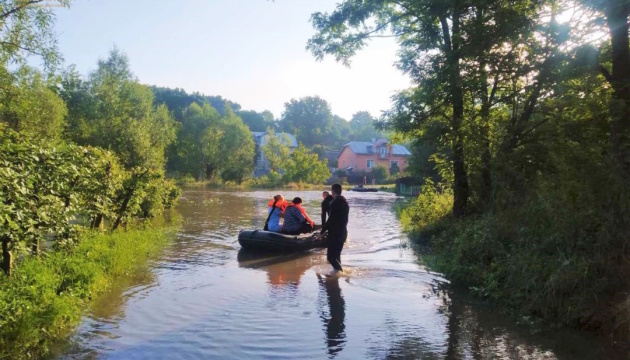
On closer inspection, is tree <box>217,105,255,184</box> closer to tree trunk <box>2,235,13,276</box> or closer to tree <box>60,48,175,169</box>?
tree <box>60,48,175,169</box>

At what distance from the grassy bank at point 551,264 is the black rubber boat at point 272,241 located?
3940 mm

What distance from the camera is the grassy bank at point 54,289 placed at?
5254mm

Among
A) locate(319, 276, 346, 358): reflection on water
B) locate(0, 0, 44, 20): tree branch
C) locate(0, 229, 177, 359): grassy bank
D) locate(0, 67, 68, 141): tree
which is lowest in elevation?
locate(319, 276, 346, 358): reflection on water

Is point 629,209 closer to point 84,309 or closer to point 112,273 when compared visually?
point 84,309

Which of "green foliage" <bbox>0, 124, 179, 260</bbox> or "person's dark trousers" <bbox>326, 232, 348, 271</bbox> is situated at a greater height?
"green foliage" <bbox>0, 124, 179, 260</bbox>

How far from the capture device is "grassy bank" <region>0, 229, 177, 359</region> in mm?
5254

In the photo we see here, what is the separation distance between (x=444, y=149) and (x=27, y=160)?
37.6 feet

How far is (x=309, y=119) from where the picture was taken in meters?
114

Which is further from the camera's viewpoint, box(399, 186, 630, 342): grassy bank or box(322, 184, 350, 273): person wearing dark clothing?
box(322, 184, 350, 273): person wearing dark clothing

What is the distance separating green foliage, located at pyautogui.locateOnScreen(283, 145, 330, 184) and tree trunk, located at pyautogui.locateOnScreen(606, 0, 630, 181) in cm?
5003

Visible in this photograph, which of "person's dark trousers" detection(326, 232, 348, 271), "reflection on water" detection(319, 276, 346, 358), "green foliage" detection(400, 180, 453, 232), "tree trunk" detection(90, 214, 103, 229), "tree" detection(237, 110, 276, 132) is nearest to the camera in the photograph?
"reflection on water" detection(319, 276, 346, 358)

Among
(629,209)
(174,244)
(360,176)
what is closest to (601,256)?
(629,209)

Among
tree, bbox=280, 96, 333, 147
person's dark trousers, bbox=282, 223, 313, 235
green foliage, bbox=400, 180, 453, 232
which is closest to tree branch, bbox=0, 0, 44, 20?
person's dark trousers, bbox=282, 223, 313, 235

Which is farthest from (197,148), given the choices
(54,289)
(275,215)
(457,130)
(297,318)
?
(297,318)
